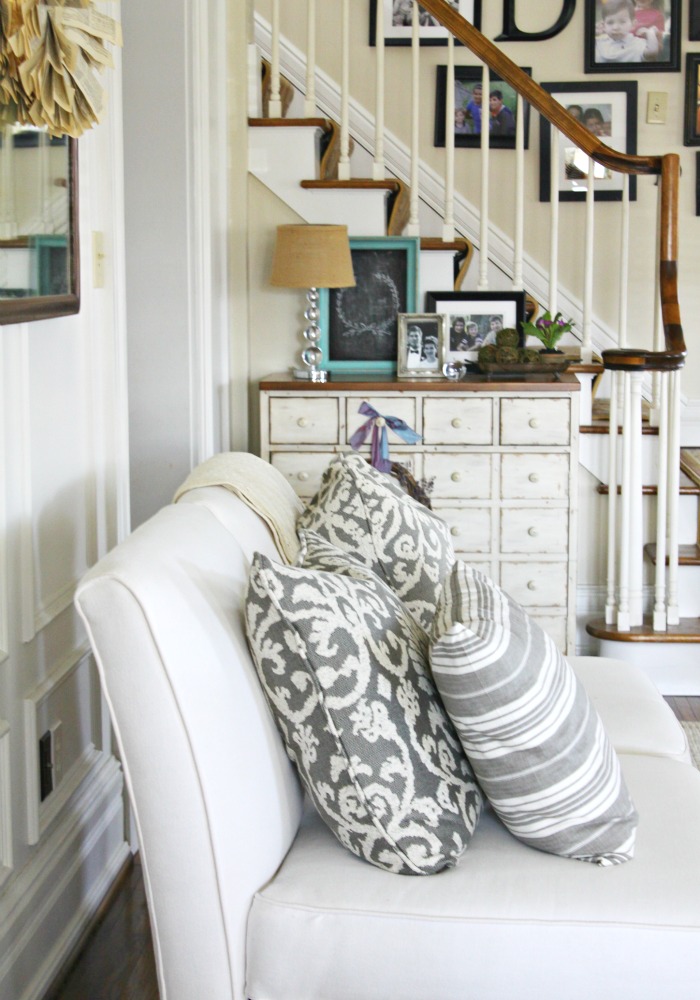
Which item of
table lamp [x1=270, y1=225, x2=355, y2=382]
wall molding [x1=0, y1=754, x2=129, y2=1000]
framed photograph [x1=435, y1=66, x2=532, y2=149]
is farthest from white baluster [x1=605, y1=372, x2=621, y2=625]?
wall molding [x1=0, y1=754, x2=129, y2=1000]

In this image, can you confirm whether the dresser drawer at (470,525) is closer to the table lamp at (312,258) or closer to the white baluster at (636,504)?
the white baluster at (636,504)

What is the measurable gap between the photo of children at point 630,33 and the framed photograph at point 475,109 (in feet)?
1.34

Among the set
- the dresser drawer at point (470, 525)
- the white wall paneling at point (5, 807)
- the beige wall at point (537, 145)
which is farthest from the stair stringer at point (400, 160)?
the white wall paneling at point (5, 807)

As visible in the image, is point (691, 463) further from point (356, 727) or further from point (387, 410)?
point (356, 727)

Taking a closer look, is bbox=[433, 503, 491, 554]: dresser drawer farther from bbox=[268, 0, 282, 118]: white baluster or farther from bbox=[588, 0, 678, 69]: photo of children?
bbox=[588, 0, 678, 69]: photo of children

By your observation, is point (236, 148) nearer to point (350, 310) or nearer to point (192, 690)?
point (350, 310)

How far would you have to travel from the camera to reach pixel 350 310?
13.5ft

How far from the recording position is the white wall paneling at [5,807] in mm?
1896

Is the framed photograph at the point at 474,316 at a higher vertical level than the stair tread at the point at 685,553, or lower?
higher

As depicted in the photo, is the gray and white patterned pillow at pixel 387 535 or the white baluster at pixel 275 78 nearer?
the gray and white patterned pillow at pixel 387 535

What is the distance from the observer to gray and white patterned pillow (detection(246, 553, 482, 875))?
153 centimetres

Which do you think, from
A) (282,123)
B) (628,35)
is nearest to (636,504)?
(282,123)

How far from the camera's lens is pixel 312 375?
12.7 feet

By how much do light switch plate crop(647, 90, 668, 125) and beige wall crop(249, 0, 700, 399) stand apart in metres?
0.02
